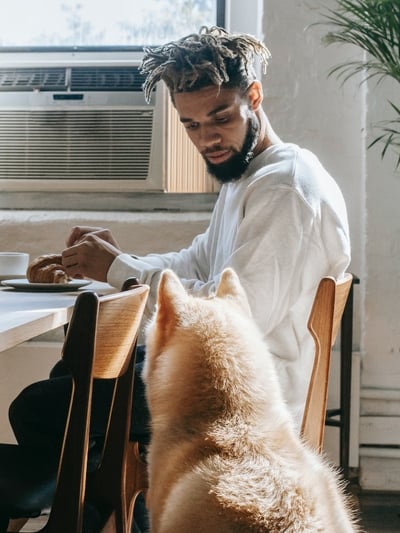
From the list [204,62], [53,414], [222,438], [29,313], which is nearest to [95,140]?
[204,62]

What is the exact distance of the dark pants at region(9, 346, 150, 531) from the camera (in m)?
1.63

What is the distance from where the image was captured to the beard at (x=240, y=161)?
6.60 feet

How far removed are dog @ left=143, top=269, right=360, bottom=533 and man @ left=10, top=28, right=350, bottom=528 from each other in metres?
0.38

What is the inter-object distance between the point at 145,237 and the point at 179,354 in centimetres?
191

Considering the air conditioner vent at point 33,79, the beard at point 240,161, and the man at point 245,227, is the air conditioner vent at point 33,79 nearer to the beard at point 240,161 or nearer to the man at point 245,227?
the man at point 245,227

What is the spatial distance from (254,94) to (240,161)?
20 centimetres

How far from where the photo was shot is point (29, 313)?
52.9 inches

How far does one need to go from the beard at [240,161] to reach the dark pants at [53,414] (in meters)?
0.63

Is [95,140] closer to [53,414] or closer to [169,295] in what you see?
[53,414]

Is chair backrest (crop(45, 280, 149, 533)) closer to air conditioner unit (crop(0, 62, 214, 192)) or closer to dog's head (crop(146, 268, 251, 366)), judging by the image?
dog's head (crop(146, 268, 251, 366))

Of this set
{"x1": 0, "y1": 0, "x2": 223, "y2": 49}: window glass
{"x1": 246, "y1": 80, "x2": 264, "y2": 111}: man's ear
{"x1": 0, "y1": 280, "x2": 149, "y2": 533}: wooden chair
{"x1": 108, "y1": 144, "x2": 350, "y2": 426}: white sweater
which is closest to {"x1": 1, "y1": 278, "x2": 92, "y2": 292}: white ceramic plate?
{"x1": 108, "y1": 144, "x2": 350, "y2": 426}: white sweater

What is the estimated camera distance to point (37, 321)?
4.12 ft

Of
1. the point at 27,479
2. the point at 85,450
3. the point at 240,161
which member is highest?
the point at 240,161

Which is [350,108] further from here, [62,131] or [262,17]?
[62,131]
